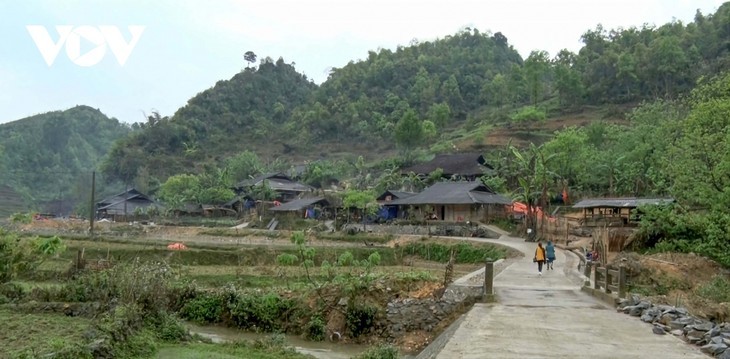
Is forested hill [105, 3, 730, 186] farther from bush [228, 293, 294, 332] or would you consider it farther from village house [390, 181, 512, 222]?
bush [228, 293, 294, 332]

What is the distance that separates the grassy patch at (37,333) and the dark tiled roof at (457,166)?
51703 millimetres

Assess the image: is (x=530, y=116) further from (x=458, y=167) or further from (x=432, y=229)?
(x=432, y=229)

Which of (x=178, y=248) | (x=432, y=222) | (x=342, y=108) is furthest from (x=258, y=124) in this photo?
(x=178, y=248)

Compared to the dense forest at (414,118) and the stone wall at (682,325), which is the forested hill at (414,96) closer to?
the dense forest at (414,118)

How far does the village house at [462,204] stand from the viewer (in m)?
47.4

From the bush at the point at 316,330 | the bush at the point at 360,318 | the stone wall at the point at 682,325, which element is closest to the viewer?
the stone wall at the point at 682,325

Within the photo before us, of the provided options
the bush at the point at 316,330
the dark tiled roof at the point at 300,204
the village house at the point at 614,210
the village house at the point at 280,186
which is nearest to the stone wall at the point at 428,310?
the bush at the point at 316,330

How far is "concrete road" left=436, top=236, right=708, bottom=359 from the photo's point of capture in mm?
9758

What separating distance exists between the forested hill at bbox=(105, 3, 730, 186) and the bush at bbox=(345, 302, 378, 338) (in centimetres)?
6691

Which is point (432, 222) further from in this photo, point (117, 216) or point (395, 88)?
point (395, 88)

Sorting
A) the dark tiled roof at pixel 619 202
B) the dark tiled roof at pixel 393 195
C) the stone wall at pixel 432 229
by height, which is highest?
the dark tiled roof at pixel 393 195

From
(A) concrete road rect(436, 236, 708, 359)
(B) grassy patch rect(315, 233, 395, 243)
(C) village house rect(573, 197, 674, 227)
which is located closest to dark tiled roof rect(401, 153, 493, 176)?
(C) village house rect(573, 197, 674, 227)

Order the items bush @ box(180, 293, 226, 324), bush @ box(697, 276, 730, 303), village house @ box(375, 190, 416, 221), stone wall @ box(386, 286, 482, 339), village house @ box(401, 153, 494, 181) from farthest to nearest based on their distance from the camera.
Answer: village house @ box(401, 153, 494, 181) → village house @ box(375, 190, 416, 221) → bush @ box(180, 293, 226, 324) → bush @ box(697, 276, 730, 303) → stone wall @ box(386, 286, 482, 339)

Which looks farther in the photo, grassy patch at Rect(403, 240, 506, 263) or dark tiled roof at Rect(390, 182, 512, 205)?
dark tiled roof at Rect(390, 182, 512, 205)
